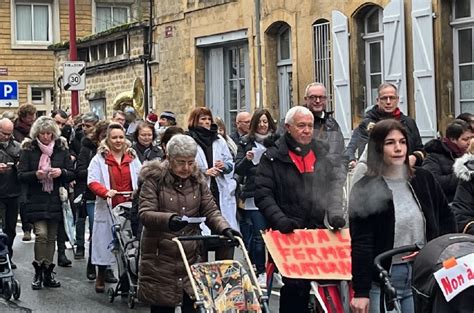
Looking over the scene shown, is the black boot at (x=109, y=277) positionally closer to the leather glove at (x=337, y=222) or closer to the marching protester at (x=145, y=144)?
the marching protester at (x=145, y=144)

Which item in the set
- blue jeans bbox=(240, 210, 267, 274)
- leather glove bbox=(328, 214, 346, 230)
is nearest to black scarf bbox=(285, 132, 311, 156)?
leather glove bbox=(328, 214, 346, 230)

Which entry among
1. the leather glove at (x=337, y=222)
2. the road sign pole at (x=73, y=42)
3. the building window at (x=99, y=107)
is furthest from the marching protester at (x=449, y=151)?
the building window at (x=99, y=107)

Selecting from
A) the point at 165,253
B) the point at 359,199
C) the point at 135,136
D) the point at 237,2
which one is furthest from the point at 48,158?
the point at 237,2

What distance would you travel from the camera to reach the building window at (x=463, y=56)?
17.1 metres

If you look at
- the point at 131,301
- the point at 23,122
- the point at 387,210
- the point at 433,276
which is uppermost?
the point at 23,122

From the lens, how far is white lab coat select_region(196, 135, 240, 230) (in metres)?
11.5

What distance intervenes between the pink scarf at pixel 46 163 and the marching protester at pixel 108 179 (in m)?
0.78

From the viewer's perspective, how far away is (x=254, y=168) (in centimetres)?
1175

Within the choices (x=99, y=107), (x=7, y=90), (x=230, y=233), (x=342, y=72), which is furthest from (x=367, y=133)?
(x=99, y=107)

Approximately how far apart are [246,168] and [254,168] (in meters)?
0.10

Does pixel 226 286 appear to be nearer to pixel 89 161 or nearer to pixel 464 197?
pixel 464 197

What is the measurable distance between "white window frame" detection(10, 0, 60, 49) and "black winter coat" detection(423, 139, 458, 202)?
38045mm

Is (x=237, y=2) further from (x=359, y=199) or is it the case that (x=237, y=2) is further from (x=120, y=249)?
(x=359, y=199)

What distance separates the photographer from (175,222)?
7738 millimetres
